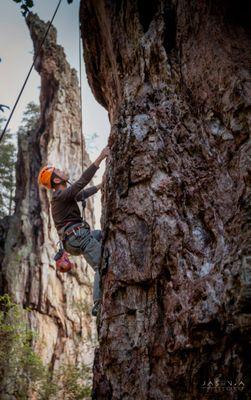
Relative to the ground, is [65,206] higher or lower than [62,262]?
higher

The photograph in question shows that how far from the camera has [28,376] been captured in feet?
35.8

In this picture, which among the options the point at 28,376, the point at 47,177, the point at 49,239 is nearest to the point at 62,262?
the point at 47,177

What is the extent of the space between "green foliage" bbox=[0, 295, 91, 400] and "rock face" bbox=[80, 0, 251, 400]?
785cm

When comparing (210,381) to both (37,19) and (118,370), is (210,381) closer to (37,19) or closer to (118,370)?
(118,370)

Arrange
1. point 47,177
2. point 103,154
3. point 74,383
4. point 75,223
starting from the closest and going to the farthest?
1. point 103,154
2. point 75,223
3. point 47,177
4. point 74,383

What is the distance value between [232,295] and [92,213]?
51.2 ft

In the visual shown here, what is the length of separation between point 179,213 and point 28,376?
10.3 m

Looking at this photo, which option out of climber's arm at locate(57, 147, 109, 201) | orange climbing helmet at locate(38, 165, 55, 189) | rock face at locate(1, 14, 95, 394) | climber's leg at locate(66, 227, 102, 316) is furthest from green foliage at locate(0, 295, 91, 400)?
climber's arm at locate(57, 147, 109, 201)

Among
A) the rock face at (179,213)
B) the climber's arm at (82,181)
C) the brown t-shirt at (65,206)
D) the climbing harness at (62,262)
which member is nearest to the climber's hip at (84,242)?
the brown t-shirt at (65,206)

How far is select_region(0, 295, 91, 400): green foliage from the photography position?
1000 cm

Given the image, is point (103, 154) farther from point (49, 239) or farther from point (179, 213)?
point (49, 239)

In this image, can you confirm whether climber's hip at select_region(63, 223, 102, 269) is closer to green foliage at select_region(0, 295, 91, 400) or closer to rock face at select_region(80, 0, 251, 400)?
rock face at select_region(80, 0, 251, 400)

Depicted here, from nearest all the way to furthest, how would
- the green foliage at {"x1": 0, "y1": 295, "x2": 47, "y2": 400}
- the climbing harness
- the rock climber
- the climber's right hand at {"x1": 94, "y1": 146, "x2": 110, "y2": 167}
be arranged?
the climber's right hand at {"x1": 94, "y1": 146, "x2": 110, "y2": 167}
the rock climber
the climbing harness
the green foliage at {"x1": 0, "y1": 295, "x2": 47, "y2": 400}

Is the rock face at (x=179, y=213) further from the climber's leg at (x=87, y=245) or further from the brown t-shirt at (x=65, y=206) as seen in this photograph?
the brown t-shirt at (x=65, y=206)
